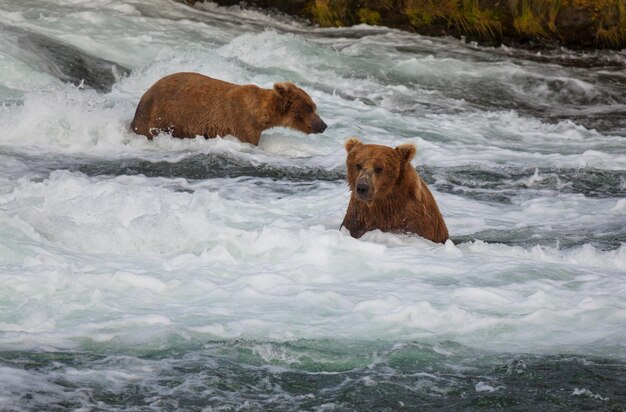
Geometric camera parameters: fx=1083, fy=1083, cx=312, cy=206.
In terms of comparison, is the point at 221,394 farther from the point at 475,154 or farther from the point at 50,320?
the point at 475,154

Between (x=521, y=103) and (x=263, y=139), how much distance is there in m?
5.13

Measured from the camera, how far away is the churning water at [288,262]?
4.64 meters

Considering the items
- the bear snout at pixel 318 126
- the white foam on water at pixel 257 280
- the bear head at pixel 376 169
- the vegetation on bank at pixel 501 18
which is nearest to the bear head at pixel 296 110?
the bear snout at pixel 318 126

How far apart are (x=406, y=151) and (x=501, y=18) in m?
12.5

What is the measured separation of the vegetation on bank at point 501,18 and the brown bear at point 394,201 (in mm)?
11905

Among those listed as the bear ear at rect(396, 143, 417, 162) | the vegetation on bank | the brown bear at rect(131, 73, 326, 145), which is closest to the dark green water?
Result: the bear ear at rect(396, 143, 417, 162)

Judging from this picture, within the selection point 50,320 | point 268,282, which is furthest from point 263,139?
point 50,320

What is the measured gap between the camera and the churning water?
15.2 feet

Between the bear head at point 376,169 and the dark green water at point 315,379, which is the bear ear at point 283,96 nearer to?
the bear head at point 376,169

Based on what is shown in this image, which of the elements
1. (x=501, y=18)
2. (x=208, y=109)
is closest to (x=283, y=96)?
(x=208, y=109)

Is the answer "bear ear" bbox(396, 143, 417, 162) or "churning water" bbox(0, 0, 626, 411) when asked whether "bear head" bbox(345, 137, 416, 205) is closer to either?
"bear ear" bbox(396, 143, 417, 162)

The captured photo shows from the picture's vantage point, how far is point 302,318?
5492mm

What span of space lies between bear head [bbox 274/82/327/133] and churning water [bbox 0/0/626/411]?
245mm

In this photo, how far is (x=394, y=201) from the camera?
7.09 meters
